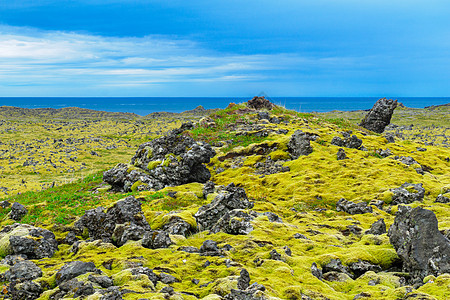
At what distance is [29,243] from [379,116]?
6700cm

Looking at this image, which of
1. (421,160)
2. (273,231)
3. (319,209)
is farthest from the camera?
(421,160)

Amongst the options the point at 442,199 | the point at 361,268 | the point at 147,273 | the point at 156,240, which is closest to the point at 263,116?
the point at 442,199

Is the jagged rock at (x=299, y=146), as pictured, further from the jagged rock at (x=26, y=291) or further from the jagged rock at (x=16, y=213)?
the jagged rock at (x=26, y=291)

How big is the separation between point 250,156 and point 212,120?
59.7 ft

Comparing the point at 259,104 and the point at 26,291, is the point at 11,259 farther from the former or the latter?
the point at 259,104

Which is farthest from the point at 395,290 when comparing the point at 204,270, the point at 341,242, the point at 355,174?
the point at 355,174

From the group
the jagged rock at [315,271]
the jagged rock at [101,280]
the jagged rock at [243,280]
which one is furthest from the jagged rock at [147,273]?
the jagged rock at [315,271]

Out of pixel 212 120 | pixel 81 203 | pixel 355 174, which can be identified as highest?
pixel 212 120

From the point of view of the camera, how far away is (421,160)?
44.8 m

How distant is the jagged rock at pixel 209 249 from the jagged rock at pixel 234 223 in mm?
3131

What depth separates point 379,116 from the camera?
66.8 metres

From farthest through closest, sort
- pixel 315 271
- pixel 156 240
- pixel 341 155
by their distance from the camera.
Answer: pixel 341 155 → pixel 156 240 → pixel 315 271

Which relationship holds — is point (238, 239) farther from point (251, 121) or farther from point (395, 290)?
point (251, 121)

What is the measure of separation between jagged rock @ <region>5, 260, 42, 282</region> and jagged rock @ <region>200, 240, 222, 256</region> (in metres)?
8.59
